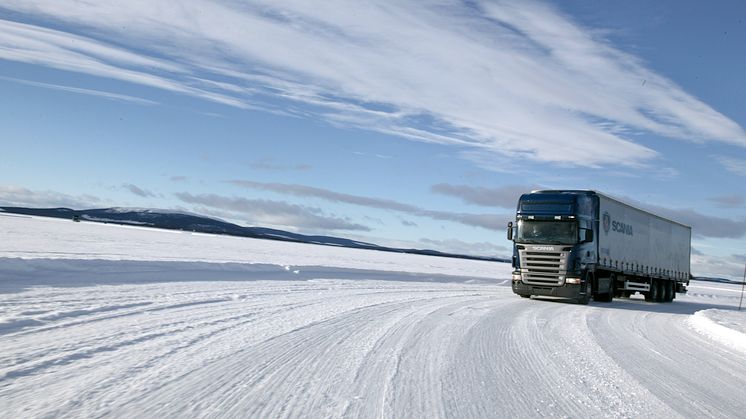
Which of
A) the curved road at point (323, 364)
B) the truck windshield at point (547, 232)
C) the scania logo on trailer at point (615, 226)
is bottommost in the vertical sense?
the curved road at point (323, 364)

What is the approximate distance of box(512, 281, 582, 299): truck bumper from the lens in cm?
2123

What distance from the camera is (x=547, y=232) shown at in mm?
21891

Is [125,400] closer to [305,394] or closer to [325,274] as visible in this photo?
[305,394]

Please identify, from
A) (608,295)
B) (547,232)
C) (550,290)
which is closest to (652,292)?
(608,295)

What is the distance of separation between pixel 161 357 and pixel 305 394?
2.16 metres

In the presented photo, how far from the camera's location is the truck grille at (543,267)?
21453 millimetres

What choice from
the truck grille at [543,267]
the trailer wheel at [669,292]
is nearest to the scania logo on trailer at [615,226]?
the truck grille at [543,267]

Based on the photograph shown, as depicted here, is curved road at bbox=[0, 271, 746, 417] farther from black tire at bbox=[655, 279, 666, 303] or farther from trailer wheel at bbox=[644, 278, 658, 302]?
black tire at bbox=[655, 279, 666, 303]

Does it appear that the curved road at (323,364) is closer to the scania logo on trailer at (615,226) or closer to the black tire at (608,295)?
the scania logo on trailer at (615,226)

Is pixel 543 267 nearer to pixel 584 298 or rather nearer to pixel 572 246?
pixel 572 246

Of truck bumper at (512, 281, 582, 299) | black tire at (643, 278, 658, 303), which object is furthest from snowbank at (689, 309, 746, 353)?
black tire at (643, 278, 658, 303)

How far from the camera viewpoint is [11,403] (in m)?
4.67

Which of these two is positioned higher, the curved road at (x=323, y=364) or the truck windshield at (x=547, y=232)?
the truck windshield at (x=547, y=232)

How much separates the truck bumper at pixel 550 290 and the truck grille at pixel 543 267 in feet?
0.57
